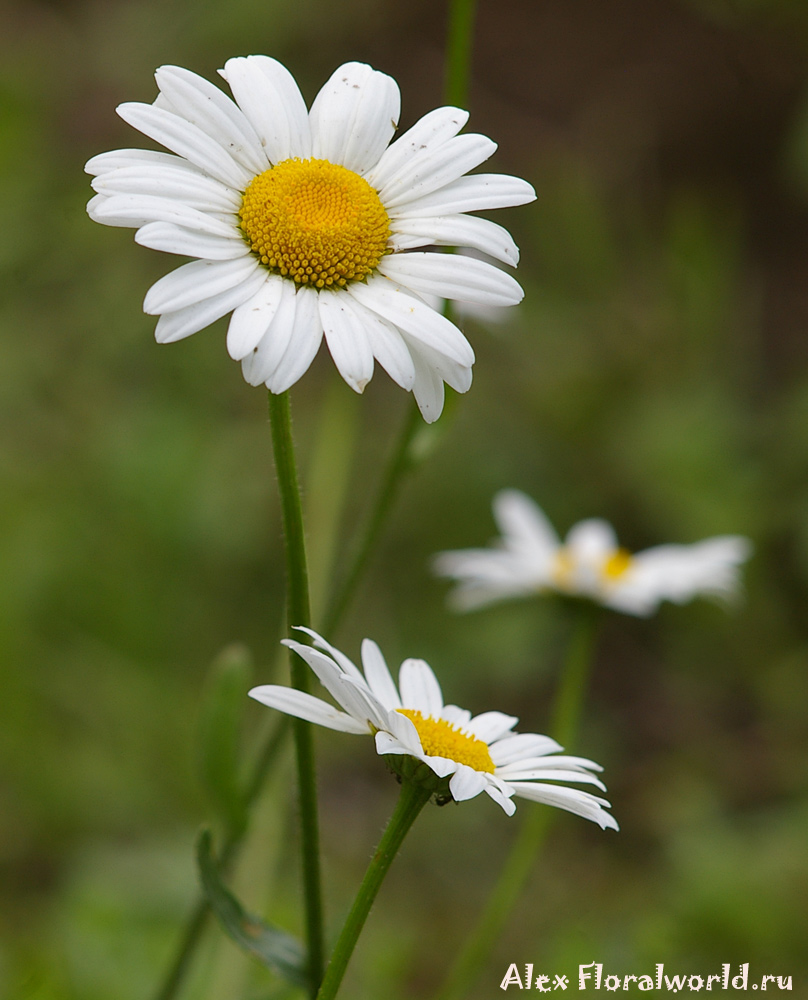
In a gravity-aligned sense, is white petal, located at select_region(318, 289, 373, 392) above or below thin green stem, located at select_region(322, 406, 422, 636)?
below

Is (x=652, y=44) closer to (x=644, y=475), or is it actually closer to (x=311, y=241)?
(x=644, y=475)

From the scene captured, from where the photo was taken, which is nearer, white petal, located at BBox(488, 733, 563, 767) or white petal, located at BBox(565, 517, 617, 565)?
white petal, located at BBox(488, 733, 563, 767)

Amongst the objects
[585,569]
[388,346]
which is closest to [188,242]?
[388,346]

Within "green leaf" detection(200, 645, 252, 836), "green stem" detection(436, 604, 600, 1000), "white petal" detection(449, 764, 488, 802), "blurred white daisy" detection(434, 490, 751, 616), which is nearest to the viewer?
"white petal" detection(449, 764, 488, 802)

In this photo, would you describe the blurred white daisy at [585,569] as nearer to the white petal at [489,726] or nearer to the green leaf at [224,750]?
the green leaf at [224,750]

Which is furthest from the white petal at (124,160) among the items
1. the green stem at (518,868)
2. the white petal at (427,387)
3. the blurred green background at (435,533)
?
the blurred green background at (435,533)

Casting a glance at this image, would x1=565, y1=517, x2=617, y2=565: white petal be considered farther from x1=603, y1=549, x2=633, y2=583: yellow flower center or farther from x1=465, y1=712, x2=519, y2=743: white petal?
x1=465, y1=712, x2=519, y2=743: white petal

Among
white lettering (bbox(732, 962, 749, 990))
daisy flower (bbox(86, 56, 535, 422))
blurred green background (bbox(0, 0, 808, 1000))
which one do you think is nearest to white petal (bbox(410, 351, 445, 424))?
daisy flower (bbox(86, 56, 535, 422))
